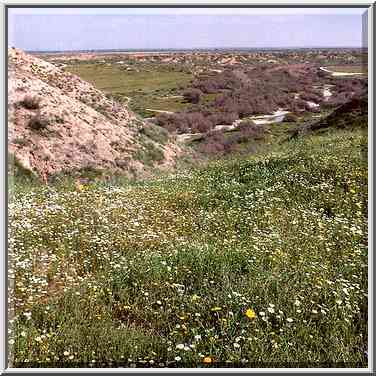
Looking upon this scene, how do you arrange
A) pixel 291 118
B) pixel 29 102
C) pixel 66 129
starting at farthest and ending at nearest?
pixel 291 118 < pixel 66 129 < pixel 29 102

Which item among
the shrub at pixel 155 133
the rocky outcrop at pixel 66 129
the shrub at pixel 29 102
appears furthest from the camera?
the shrub at pixel 155 133

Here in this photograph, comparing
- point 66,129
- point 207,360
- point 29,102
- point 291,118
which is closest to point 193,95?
point 291,118

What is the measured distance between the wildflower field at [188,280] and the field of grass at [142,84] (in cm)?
1493

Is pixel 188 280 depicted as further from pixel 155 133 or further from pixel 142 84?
pixel 142 84

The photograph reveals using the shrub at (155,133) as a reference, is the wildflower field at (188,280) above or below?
below

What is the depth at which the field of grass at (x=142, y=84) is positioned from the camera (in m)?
24.2

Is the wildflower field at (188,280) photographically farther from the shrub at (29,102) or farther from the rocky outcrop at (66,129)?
the shrub at (29,102)

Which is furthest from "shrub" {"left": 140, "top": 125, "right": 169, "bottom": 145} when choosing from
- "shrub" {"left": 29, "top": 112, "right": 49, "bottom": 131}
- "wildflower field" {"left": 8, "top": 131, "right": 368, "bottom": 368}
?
"wildflower field" {"left": 8, "top": 131, "right": 368, "bottom": 368}

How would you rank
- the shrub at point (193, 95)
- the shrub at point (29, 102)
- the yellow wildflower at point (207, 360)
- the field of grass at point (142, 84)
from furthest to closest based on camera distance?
the field of grass at point (142, 84)
the shrub at point (193, 95)
the shrub at point (29, 102)
the yellow wildflower at point (207, 360)

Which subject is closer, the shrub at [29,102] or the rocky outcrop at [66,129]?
the rocky outcrop at [66,129]

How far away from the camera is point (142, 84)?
1144 inches

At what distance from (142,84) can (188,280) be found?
963 inches

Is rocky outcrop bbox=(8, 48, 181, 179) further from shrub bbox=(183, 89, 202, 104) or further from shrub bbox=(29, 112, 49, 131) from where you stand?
shrub bbox=(183, 89, 202, 104)

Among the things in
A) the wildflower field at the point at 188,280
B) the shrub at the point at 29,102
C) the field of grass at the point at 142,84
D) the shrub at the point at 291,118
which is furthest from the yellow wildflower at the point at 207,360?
the field of grass at the point at 142,84
